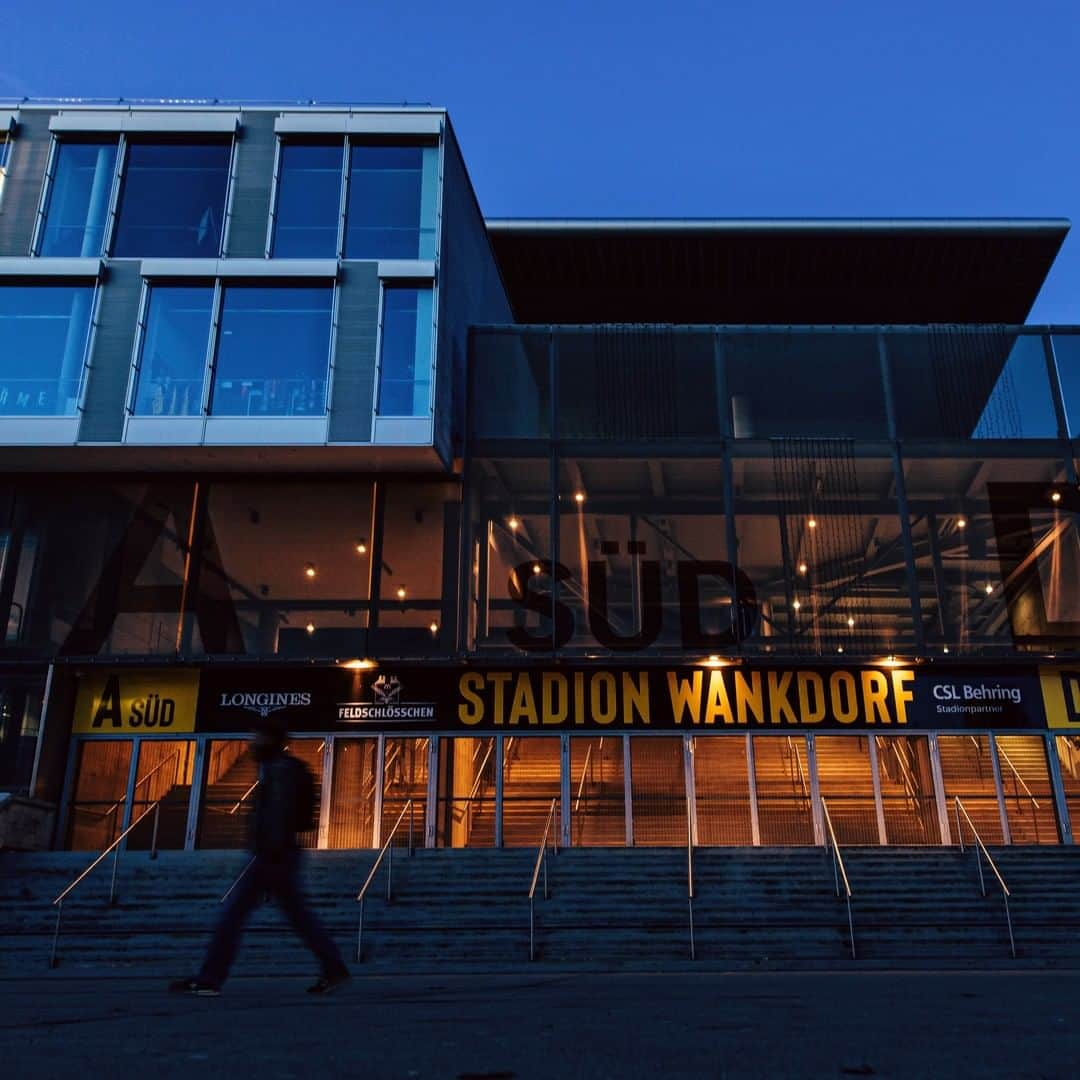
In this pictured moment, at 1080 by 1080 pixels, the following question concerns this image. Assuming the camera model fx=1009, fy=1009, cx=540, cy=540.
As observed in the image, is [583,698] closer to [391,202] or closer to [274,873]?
A: [391,202]

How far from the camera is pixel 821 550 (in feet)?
64.5

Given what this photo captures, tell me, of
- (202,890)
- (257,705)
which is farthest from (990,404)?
(202,890)

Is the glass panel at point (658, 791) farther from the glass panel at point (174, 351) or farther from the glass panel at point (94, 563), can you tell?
the glass panel at point (174, 351)

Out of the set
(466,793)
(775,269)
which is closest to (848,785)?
(466,793)

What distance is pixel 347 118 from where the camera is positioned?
2095cm

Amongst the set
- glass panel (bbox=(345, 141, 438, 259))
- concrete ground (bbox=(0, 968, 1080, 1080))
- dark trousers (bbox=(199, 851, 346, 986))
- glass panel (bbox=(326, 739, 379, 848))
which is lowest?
concrete ground (bbox=(0, 968, 1080, 1080))

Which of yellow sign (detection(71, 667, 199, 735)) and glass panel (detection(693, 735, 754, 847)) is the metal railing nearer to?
glass panel (detection(693, 735, 754, 847))

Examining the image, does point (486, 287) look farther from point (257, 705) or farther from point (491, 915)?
point (491, 915)

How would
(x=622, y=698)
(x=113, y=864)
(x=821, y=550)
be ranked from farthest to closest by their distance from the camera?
(x=622, y=698), (x=821, y=550), (x=113, y=864)

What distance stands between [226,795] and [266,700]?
1917 mm

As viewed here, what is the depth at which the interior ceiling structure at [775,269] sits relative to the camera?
98.0ft

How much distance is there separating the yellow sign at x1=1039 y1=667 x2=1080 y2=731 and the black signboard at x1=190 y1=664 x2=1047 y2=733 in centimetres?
16

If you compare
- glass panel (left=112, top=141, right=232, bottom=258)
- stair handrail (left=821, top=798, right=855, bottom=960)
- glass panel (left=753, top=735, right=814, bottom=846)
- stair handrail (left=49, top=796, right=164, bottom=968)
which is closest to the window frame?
glass panel (left=112, top=141, right=232, bottom=258)

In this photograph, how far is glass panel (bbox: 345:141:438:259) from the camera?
20.2m
